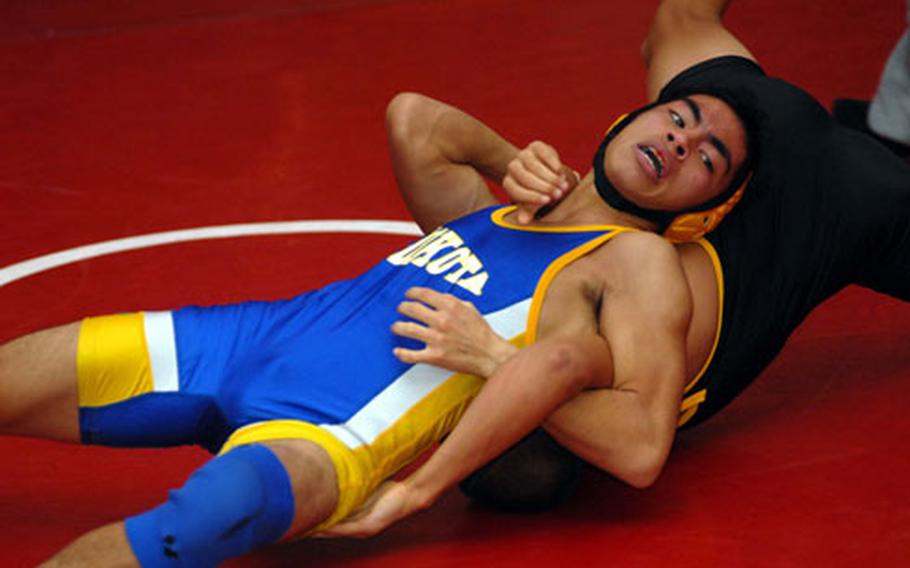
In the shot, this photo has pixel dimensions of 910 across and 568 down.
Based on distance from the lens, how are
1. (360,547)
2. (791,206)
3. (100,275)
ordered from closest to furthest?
1. (360,547)
2. (791,206)
3. (100,275)

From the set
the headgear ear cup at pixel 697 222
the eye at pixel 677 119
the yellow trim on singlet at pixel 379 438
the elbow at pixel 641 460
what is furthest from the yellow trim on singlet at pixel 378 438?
the eye at pixel 677 119

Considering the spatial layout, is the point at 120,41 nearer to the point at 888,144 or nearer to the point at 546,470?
the point at 888,144

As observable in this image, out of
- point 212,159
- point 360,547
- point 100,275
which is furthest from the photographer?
point 212,159

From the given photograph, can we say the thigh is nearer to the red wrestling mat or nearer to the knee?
the red wrestling mat

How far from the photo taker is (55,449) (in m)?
3.47

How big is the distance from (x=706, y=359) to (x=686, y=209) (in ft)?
1.00

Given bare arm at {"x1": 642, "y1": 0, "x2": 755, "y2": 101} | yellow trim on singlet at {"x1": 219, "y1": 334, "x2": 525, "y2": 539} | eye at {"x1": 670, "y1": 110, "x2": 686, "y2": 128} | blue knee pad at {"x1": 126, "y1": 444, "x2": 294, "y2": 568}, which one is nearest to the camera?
blue knee pad at {"x1": 126, "y1": 444, "x2": 294, "y2": 568}

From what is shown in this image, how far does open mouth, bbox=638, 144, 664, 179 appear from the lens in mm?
3117

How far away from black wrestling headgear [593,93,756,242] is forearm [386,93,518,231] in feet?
1.30

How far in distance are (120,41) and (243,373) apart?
341cm

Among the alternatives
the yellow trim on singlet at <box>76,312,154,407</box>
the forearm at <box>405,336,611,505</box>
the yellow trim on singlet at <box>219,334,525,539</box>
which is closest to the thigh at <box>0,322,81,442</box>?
the yellow trim on singlet at <box>76,312,154,407</box>

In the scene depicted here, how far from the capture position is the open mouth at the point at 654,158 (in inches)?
123

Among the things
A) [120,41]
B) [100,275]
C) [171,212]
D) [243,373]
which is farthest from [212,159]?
[243,373]

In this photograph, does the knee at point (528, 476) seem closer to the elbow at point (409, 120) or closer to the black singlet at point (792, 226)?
the black singlet at point (792, 226)
